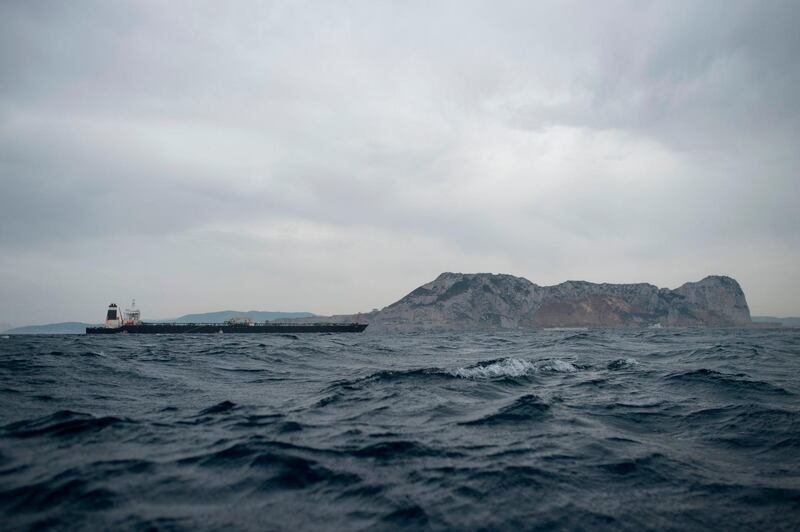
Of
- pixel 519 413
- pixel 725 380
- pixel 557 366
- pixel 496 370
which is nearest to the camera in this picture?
pixel 519 413

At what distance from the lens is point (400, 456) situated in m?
9.17

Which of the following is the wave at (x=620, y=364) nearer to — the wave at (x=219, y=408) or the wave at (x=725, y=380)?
the wave at (x=725, y=380)

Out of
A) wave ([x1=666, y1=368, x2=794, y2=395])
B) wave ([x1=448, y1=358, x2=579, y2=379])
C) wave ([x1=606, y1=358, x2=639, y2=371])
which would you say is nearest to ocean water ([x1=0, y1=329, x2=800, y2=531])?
wave ([x1=666, y1=368, x2=794, y2=395])

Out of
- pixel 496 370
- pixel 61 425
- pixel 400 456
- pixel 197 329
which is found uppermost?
pixel 61 425

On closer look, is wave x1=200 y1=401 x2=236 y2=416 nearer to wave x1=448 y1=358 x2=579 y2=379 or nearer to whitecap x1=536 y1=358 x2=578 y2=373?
wave x1=448 y1=358 x2=579 y2=379

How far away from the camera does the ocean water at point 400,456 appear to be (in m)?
6.51

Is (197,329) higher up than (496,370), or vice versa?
(496,370)

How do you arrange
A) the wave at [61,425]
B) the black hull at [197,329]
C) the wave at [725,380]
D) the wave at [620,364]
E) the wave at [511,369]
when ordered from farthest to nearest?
the black hull at [197,329]
the wave at [620,364]
the wave at [511,369]
the wave at [725,380]
the wave at [61,425]

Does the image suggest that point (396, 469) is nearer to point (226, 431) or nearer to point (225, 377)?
point (226, 431)

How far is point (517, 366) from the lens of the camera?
961 inches

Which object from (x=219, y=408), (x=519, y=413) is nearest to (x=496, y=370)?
(x=519, y=413)

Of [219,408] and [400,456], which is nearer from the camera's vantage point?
[400,456]

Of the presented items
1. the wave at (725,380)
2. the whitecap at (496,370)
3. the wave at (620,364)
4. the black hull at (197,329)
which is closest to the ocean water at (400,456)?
the wave at (725,380)

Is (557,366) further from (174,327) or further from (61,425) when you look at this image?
(174,327)
